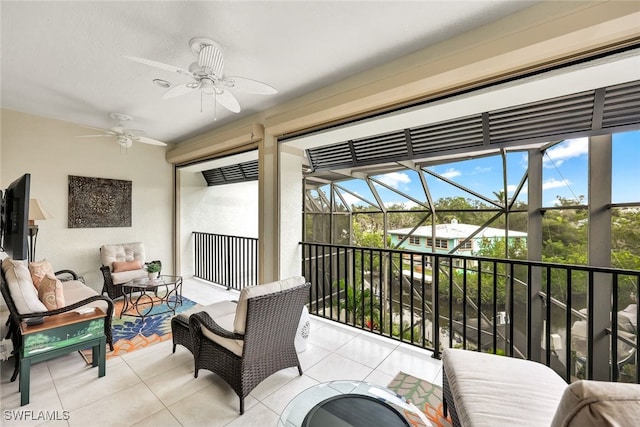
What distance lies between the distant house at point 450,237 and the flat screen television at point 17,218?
19.7 ft

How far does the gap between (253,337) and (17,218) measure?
5.38ft

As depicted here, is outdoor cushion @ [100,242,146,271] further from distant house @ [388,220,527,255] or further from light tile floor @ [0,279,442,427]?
distant house @ [388,220,527,255]

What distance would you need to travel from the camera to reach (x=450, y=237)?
18.2 feet

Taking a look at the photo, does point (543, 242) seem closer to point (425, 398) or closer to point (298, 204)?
point (425, 398)

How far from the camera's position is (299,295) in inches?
80.4

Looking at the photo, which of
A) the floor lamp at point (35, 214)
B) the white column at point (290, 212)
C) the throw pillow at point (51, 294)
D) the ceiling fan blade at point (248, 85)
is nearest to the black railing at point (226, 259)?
the white column at point (290, 212)

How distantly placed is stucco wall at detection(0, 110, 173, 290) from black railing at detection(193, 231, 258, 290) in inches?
23.3

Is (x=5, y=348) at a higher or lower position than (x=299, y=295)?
lower

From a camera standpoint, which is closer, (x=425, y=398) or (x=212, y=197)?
(x=425, y=398)

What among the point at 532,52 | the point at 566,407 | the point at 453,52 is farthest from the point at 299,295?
the point at 532,52

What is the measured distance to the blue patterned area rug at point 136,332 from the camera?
2625 millimetres

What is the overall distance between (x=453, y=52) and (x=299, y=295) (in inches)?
88.0

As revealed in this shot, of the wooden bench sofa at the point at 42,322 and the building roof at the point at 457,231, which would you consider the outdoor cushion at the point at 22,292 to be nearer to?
the wooden bench sofa at the point at 42,322

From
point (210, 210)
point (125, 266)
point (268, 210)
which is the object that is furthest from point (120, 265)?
point (268, 210)
